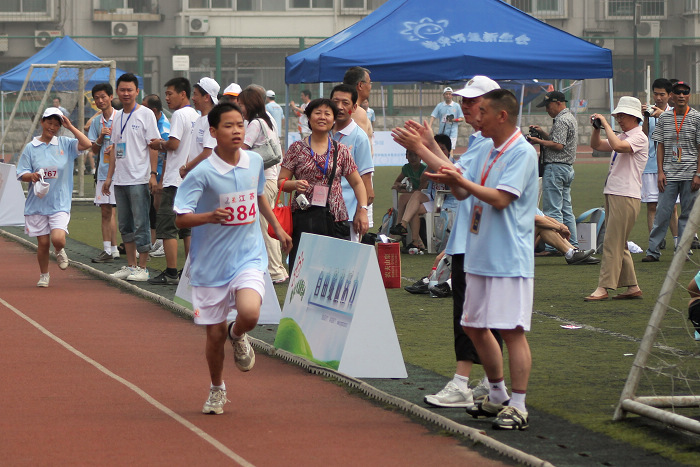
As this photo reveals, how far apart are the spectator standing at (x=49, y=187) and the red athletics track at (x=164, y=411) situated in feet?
7.88

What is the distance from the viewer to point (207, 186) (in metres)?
6.80

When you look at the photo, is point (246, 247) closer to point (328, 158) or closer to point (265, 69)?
point (328, 158)

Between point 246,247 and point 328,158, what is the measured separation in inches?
108

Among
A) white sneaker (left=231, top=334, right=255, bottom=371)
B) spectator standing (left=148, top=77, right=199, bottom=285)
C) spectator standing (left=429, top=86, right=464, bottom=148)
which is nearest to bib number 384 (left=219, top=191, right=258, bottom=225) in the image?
white sneaker (left=231, top=334, right=255, bottom=371)

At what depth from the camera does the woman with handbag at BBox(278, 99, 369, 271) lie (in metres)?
9.45

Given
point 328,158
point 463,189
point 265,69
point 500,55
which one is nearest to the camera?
point 463,189

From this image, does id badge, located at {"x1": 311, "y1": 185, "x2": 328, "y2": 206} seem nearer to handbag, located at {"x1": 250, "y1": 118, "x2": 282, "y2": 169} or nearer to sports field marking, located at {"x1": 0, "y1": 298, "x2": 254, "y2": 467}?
handbag, located at {"x1": 250, "y1": 118, "x2": 282, "y2": 169}

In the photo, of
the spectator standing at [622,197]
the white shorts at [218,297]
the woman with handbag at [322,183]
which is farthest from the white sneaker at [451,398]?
the spectator standing at [622,197]

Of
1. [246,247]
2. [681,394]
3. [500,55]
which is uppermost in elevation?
[500,55]

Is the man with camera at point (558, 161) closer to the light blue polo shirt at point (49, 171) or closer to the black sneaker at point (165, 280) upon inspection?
the black sneaker at point (165, 280)

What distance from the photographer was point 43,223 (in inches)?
498

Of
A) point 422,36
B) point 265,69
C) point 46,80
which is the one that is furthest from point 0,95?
point 422,36

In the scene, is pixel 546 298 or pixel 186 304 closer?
pixel 186 304

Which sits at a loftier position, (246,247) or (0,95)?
(0,95)
